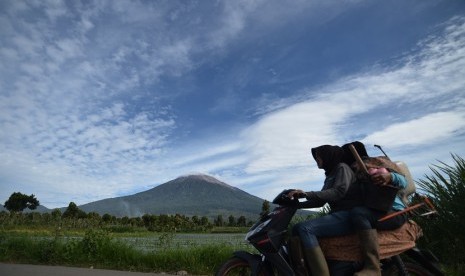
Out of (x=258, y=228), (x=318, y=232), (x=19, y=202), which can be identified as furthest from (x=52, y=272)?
(x=19, y=202)

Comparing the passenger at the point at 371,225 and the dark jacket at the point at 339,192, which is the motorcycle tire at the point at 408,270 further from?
the dark jacket at the point at 339,192

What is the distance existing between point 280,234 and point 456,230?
340 centimetres

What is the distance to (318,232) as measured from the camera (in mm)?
3561

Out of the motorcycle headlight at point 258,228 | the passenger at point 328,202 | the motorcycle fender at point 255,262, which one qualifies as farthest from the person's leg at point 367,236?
the motorcycle fender at point 255,262

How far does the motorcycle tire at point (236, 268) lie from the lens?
3.77 meters

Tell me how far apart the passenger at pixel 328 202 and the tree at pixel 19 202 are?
89.2 meters

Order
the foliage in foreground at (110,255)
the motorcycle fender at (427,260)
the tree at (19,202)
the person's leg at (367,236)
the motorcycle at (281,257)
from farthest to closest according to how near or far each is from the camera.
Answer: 1. the tree at (19,202)
2. the foliage in foreground at (110,255)
3. the motorcycle fender at (427,260)
4. the motorcycle at (281,257)
5. the person's leg at (367,236)

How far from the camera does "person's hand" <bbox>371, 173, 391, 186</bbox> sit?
3.42 metres

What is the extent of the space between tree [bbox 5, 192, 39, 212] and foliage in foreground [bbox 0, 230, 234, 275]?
269 ft

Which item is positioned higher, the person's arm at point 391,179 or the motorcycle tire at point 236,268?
the person's arm at point 391,179

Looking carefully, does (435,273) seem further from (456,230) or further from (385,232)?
(456,230)

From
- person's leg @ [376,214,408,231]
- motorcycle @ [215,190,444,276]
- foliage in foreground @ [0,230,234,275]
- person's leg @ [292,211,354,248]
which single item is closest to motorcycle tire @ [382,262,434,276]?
→ motorcycle @ [215,190,444,276]

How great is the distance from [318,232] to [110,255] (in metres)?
5.41

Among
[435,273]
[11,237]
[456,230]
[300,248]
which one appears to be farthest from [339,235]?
[11,237]
